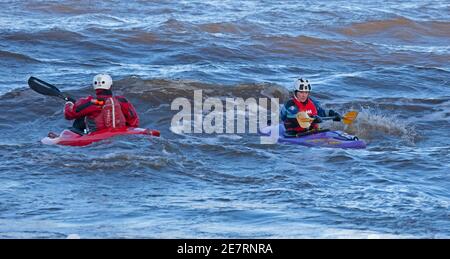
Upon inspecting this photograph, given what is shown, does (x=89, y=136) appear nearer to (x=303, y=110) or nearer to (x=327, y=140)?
(x=303, y=110)

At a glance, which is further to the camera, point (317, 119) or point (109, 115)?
point (317, 119)

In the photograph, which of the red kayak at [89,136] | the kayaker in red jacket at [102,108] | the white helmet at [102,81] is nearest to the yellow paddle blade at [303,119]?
the red kayak at [89,136]

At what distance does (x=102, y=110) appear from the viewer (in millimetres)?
13328

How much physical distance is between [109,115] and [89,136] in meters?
0.38

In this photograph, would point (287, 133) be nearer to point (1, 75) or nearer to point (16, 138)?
point (16, 138)

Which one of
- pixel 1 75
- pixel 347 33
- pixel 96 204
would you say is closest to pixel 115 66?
pixel 1 75

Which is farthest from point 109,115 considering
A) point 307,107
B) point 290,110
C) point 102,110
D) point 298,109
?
point 307,107

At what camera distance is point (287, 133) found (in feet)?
47.2

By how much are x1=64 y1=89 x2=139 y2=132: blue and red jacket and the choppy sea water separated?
401 millimetres

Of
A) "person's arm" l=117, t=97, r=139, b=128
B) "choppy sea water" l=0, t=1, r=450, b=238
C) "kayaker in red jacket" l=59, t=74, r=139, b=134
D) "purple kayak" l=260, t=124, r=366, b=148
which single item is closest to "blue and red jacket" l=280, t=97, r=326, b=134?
"purple kayak" l=260, t=124, r=366, b=148

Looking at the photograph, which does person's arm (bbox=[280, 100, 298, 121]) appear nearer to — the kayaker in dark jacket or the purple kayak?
the kayaker in dark jacket

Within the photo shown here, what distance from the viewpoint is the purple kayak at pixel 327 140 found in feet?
45.2

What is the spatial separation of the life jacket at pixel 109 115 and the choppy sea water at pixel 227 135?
0.38m
